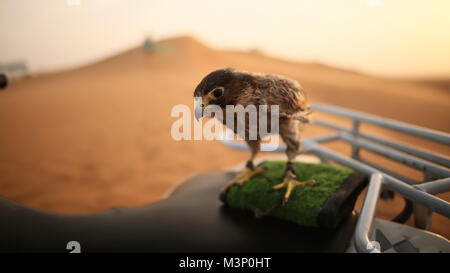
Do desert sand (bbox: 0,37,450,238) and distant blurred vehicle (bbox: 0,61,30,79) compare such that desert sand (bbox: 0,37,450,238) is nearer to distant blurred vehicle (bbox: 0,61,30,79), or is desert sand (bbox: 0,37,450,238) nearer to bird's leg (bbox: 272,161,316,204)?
distant blurred vehicle (bbox: 0,61,30,79)

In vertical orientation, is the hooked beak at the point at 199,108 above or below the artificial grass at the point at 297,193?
above

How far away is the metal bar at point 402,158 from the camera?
0.93 meters

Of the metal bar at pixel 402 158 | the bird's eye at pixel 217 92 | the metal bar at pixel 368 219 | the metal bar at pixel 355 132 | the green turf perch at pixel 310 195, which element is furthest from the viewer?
the metal bar at pixel 355 132

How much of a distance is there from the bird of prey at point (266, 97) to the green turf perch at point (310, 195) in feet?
0.18

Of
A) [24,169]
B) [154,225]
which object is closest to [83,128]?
[24,169]

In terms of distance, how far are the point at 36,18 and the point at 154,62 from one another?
858 mm

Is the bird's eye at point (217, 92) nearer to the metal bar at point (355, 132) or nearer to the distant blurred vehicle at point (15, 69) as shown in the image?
the distant blurred vehicle at point (15, 69)

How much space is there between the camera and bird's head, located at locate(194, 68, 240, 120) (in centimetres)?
82

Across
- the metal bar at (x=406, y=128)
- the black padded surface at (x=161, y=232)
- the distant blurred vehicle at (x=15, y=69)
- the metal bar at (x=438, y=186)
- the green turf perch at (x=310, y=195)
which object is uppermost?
the distant blurred vehicle at (x=15, y=69)

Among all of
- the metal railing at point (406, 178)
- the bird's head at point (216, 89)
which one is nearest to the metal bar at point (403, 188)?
the metal railing at point (406, 178)

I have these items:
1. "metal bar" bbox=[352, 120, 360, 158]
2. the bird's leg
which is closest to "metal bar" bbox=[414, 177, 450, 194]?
the bird's leg

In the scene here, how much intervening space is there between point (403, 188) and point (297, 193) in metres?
0.43

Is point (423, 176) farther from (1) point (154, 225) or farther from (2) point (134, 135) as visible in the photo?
(2) point (134, 135)
